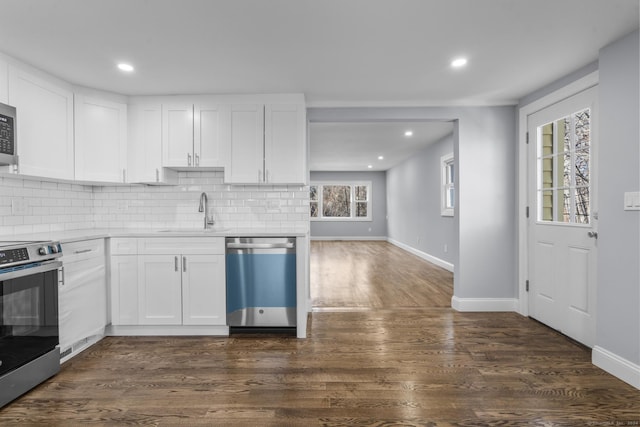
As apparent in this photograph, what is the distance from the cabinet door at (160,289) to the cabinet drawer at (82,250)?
1.02 ft

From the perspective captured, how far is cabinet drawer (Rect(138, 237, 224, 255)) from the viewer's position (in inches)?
112

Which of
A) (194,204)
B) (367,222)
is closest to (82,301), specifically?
(194,204)

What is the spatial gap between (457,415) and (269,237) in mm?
1813

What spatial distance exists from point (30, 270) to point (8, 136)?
3.35ft

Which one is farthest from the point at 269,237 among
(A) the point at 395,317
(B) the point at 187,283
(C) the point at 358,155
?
(C) the point at 358,155

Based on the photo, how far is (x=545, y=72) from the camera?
9.07ft

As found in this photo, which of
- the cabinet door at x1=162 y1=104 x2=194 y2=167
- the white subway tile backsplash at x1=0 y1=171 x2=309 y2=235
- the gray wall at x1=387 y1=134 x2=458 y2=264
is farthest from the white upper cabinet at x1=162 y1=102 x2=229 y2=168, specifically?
the gray wall at x1=387 y1=134 x2=458 y2=264

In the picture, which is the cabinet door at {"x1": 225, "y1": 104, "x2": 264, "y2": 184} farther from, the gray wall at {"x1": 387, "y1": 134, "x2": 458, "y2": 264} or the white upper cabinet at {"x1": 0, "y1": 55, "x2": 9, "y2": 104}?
the gray wall at {"x1": 387, "y1": 134, "x2": 458, "y2": 264}

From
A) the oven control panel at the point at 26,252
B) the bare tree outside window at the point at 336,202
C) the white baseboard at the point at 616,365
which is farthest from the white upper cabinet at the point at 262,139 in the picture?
the bare tree outside window at the point at 336,202

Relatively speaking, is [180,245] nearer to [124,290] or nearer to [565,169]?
[124,290]

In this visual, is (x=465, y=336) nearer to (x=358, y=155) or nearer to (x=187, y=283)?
(x=187, y=283)

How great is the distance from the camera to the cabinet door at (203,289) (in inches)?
113

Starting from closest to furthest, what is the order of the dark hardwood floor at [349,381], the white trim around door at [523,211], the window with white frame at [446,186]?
the dark hardwood floor at [349,381]
the white trim around door at [523,211]
the window with white frame at [446,186]

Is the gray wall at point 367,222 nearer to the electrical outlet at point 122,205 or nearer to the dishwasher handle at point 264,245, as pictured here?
Result: the electrical outlet at point 122,205
